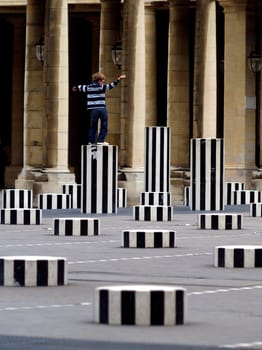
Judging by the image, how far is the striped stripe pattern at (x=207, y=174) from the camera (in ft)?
125

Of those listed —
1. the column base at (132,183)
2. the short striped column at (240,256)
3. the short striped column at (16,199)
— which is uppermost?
the column base at (132,183)

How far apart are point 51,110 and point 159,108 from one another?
9.16 metres

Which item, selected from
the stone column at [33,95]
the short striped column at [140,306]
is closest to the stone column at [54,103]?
the stone column at [33,95]

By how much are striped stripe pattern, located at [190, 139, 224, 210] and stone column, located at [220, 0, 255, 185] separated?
1182cm

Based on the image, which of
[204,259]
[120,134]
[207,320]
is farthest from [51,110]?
[207,320]

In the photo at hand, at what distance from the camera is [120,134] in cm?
5003

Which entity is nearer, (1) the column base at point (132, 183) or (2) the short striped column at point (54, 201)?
(2) the short striped column at point (54, 201)

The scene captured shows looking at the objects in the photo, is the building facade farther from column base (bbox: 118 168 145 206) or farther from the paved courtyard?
the paved courtyard

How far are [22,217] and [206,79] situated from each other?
18.1m

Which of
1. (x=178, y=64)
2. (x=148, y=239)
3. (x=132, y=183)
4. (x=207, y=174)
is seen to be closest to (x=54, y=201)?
(x=207, y=174)

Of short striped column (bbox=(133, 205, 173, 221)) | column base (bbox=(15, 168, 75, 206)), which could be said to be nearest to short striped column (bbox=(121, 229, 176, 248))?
short striped column (bbox=(133, 205, 173, 221))

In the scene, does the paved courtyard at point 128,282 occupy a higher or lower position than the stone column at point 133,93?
lower

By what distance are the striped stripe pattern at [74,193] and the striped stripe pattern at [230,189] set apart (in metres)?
3.54

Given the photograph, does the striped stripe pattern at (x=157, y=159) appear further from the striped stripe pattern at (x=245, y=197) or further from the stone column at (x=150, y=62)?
the stone column at (x=150, y=62)
